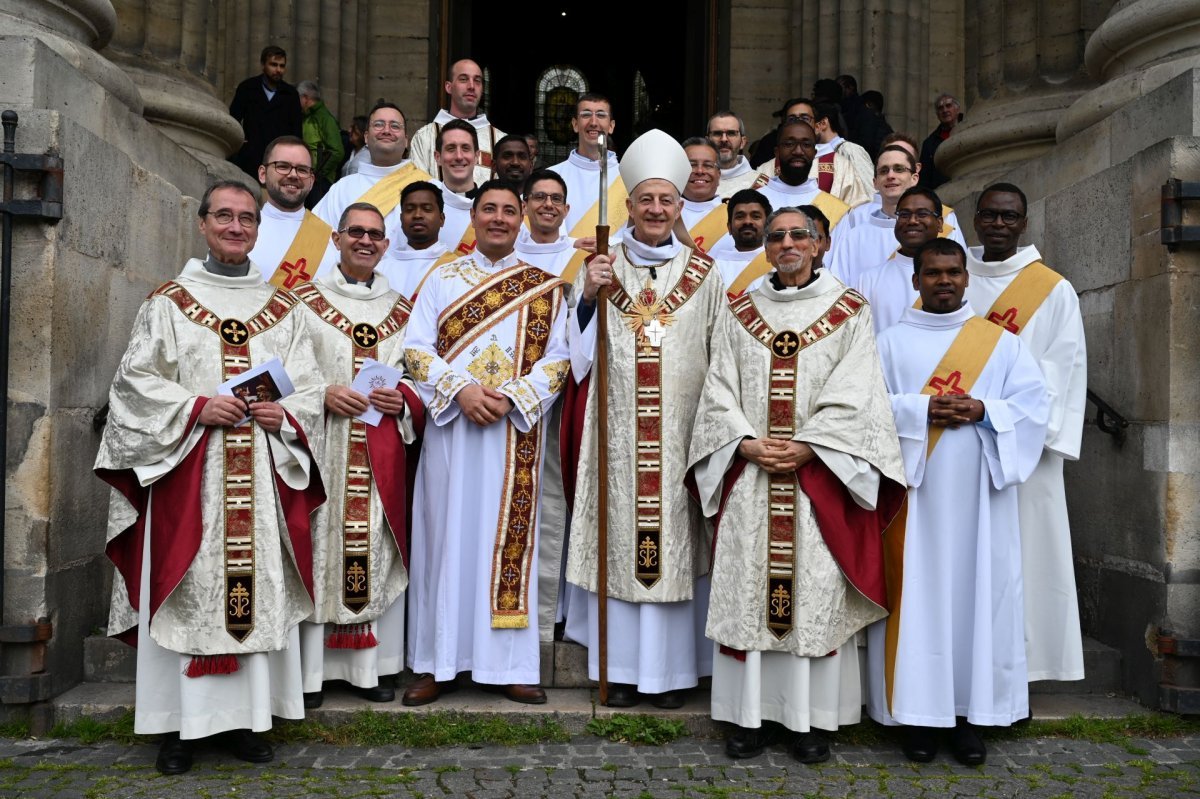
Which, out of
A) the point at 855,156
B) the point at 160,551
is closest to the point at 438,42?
the point at 855,156

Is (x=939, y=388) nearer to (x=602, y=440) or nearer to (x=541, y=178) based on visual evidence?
(x=602, y=440)

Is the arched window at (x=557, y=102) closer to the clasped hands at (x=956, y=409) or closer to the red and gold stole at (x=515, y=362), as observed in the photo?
the red and gold stole at (x=515, y=362)

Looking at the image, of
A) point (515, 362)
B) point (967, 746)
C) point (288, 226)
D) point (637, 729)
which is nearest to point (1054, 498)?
point (967, 746)

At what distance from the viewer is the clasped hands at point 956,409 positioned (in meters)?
4.83

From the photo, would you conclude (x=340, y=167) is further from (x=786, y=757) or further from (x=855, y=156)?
(x=786, y=757)

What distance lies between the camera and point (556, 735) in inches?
196

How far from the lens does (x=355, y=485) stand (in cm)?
523

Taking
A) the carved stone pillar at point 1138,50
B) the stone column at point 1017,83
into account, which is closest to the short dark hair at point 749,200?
the carved stone pillar at point 1138,50

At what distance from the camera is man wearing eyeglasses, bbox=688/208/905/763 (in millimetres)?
4742

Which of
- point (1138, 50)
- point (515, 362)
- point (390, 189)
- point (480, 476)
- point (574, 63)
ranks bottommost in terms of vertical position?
point (480, 476)

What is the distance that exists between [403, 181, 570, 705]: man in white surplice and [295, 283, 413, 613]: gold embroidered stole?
207 millimetres

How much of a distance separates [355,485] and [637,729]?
151 cm

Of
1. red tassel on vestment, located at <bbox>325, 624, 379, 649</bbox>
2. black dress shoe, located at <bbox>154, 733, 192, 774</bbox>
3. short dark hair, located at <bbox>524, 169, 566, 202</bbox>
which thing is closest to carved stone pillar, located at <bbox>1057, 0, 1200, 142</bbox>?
short dark hair, located at <bbox>524, 169, 566, 202</bbox>

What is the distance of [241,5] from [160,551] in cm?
841
